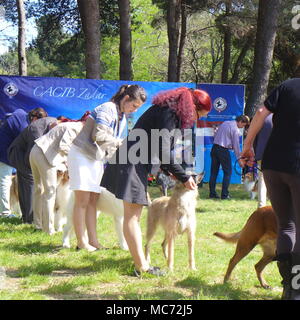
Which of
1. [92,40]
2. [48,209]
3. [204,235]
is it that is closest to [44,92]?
[92,40]

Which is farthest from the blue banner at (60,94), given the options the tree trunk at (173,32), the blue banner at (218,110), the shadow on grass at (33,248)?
the tree trunk at (173,32)

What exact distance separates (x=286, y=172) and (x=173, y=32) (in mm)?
17033

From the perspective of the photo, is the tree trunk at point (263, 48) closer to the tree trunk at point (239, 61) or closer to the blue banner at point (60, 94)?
the blue banner at point (60, 94)

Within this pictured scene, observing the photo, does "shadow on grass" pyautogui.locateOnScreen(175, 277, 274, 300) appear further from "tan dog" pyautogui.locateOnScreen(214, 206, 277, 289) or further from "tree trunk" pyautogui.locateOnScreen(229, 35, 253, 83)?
"tree trunk" pyautogui.locateOnScreen(229, 35, 253, 83)

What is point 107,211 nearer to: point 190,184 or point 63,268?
point 63,268

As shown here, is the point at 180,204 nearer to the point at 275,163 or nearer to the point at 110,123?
the point at 110,123

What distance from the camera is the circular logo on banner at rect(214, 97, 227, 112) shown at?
12711 mm

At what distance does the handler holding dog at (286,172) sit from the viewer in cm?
337

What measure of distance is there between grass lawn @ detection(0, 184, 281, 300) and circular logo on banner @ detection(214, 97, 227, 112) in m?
6.48

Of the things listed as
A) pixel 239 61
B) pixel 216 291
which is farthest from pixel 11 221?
pixel 239 61

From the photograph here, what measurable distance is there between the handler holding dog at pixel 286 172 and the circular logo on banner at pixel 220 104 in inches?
364

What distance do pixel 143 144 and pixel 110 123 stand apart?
2.24 ft

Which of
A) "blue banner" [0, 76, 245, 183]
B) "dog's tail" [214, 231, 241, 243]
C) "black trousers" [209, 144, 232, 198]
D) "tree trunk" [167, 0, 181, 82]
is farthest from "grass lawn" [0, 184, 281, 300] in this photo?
"tree trunk" [167, 0, 181, 82]

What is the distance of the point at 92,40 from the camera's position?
1356cm
